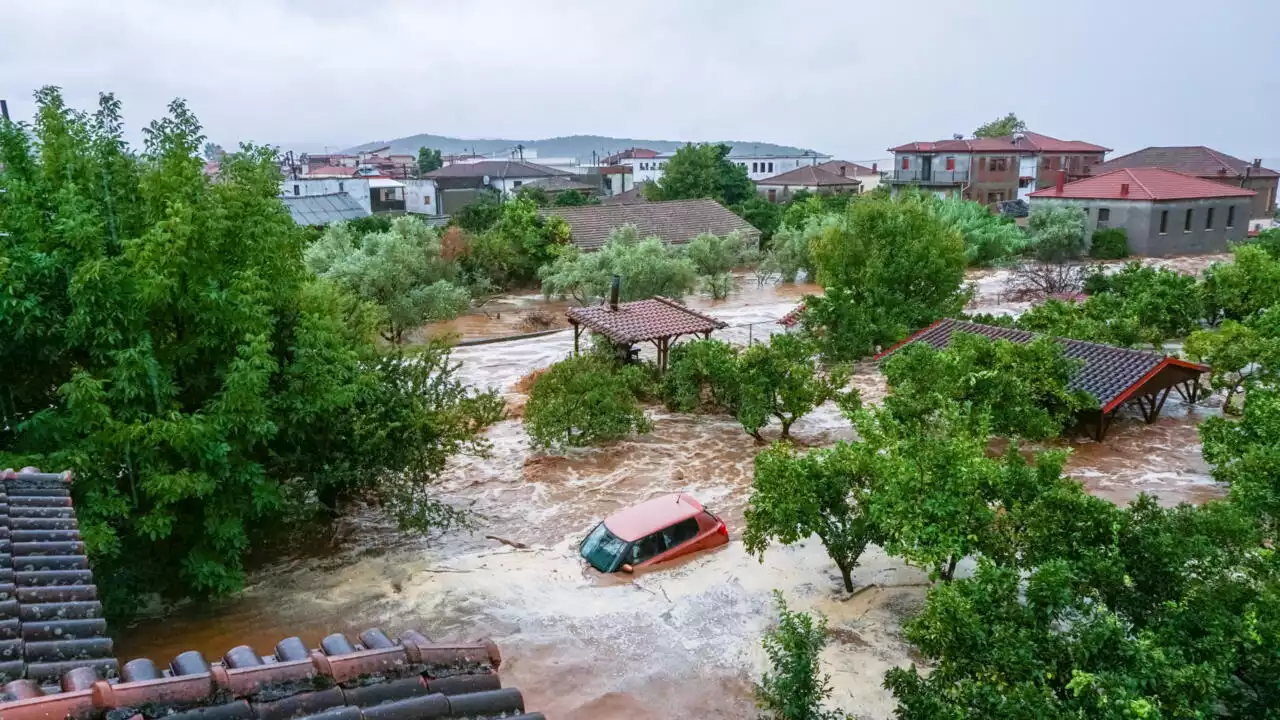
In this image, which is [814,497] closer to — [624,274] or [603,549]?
[603,549]

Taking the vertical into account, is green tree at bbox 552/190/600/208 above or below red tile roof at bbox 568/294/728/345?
above

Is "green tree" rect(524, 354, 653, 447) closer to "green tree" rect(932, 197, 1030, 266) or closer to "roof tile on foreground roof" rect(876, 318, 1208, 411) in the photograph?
"roof tile on foreground roof" rect(876, 318, 1208, 411)

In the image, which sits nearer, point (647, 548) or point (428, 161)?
point (647, 548)

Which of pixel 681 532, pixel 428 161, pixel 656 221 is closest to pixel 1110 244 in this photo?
pixel 656 221

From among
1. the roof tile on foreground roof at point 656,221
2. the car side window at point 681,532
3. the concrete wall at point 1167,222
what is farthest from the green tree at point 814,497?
the concrete wall at point 1167,222

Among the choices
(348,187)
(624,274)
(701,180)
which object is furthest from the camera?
(701,180)

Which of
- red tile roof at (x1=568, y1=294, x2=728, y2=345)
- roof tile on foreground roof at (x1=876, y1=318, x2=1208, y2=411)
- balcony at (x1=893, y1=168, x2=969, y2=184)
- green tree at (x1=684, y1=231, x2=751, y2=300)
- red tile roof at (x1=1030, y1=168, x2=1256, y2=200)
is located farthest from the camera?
balcony at (x1=893, y1=168, x2=969, y2=184)

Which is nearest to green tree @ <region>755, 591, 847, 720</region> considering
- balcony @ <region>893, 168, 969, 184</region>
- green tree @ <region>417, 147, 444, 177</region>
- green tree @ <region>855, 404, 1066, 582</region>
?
green tree @ <region>855, 404, 1066, 582</region>
